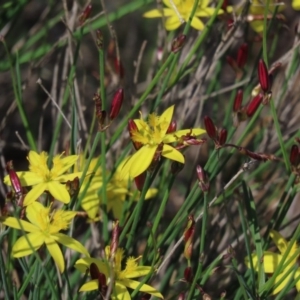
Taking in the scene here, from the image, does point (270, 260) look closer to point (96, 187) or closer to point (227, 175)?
point (96, 187)

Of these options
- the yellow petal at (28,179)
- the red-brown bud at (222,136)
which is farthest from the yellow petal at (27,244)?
the red-brown bud at (222,136)

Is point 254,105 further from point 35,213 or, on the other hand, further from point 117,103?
point 35,213

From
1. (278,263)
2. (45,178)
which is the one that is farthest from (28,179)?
(278,263)

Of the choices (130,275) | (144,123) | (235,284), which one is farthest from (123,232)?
(235,284)

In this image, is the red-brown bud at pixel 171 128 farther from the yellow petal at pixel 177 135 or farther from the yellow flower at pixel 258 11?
the yellow flower at pixel 258 11

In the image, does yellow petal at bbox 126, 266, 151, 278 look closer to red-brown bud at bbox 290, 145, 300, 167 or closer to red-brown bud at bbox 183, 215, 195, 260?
red-brown bud at bbox 183, 215, 195, 260

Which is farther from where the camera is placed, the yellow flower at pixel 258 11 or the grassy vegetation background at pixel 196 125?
the yellow flower at pixel 258 11

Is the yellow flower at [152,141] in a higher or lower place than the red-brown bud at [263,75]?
lower
